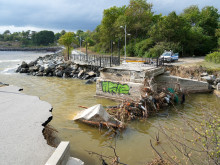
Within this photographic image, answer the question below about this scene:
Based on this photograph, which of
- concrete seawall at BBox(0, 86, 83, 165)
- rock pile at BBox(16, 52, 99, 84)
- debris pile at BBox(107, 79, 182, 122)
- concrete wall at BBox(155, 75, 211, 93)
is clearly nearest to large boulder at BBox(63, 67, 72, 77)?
rock pile at BBox(16, 52, 99, 84)

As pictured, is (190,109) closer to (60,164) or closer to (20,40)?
(60,164)

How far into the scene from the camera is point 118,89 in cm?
1348

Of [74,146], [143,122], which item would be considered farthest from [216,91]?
[74,146]

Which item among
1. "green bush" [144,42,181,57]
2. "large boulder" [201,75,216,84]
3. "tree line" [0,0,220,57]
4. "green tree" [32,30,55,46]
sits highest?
"green tree" [32,30,55,46]

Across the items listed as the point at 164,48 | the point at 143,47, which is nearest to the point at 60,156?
the point at 164,48

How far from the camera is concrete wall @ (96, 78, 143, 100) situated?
12.6 m

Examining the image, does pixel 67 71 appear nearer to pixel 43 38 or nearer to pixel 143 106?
pixel 143 106

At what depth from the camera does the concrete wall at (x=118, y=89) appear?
498 inches

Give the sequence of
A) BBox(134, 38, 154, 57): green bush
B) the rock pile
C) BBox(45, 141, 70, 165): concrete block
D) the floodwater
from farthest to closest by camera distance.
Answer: BBox(134, 38, 154, 57): green bush, the rock pile, the floodwater, BBox(45, 141, 70, 165): concrete block

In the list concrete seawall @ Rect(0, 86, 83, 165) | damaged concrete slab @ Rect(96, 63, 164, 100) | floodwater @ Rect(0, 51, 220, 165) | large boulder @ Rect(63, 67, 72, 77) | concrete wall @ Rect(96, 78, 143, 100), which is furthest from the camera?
large boulder @ Rect(63, 67, 72, 77)

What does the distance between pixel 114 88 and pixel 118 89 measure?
395mm

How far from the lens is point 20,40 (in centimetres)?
16288

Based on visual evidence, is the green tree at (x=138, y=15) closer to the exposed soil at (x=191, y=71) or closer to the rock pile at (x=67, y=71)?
the rock pile at (x=67, y=71)

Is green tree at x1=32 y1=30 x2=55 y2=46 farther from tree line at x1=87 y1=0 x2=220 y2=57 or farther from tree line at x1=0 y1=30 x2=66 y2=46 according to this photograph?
tree line at x1=87 y1=0 x2=220 y2=57
